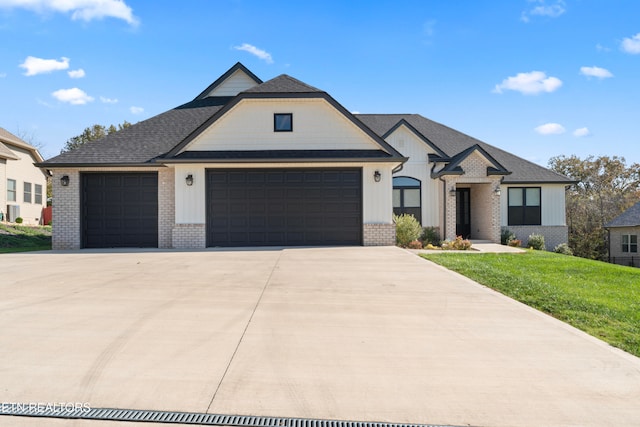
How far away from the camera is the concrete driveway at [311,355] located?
3.10 m

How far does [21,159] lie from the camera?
27.2 metres

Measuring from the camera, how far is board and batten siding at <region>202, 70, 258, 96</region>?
1905 centimetres

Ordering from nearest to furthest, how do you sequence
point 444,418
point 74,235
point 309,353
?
point 444,418 < point 309,353 < point 74,235

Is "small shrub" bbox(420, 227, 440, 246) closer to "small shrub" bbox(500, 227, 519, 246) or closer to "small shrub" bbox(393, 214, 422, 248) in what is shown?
"small shrub" bbox(393, 214, 422, 248)

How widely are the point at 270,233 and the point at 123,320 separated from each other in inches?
365

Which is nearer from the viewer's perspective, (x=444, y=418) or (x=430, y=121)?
(x=444, y=418)

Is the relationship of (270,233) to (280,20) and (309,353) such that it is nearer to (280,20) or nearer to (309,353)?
(280,20)

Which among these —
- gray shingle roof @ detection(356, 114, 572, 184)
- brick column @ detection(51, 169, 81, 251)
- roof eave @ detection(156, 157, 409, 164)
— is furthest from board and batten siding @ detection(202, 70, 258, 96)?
brick column @ detection(51, 169, 81, 251)

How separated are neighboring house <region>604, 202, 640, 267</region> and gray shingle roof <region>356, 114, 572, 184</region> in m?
7.07

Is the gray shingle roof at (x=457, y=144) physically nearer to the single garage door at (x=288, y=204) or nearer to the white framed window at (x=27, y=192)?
the single garage door at (x=288, y=204)

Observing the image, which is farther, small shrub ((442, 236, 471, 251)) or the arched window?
the arched window

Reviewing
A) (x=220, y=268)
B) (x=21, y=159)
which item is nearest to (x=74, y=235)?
(x=220, y=268)

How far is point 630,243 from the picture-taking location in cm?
2395

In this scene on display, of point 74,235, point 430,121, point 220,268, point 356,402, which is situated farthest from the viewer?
point 430,121
